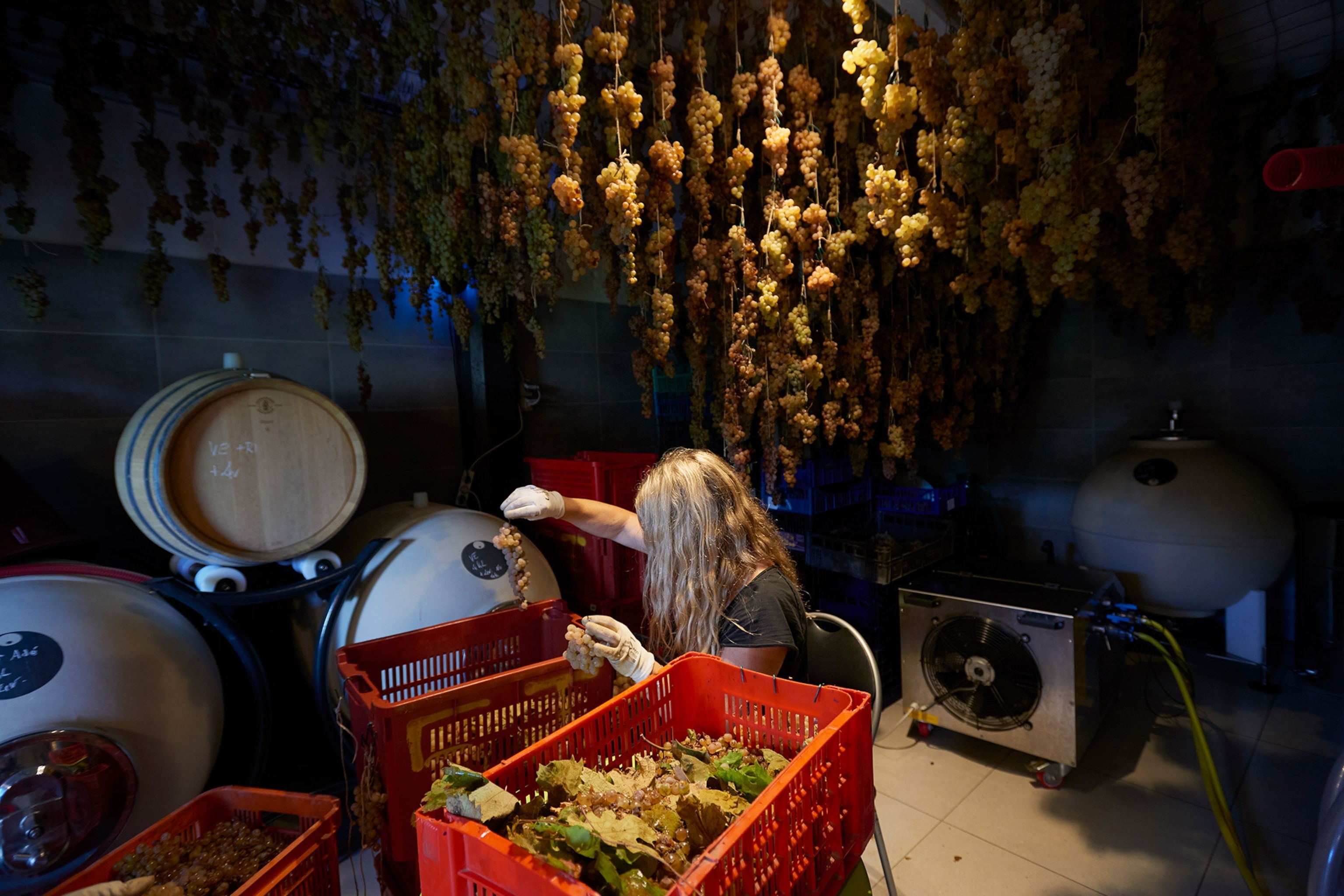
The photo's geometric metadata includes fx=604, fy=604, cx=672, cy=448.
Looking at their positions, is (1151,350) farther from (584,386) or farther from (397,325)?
(397,325)

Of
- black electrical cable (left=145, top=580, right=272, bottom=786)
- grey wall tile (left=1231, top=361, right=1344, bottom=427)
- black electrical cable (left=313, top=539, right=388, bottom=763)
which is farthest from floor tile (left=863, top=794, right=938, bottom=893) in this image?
grey wall tile (left=1231, top=361, right=1344, bottom=427)

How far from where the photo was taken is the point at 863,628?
300 centimetres

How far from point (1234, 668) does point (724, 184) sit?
11.7 ft

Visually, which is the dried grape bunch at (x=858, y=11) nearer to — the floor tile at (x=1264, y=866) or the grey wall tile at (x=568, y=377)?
the grey wall tile at (x=568, y=377)

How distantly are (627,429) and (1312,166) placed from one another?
302 centimetres

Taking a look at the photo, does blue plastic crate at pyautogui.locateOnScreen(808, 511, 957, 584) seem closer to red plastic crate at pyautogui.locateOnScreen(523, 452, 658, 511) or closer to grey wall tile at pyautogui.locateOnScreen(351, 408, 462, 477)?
red plastic crate at pyautogui.locateOnScreen(523, 452, 658, 511)

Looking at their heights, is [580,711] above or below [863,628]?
above

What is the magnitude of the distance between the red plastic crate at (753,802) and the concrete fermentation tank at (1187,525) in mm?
2757

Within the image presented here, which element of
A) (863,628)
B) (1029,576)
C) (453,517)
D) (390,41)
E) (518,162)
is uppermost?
(390,41)

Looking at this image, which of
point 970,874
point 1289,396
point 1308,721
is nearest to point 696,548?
point 970,874

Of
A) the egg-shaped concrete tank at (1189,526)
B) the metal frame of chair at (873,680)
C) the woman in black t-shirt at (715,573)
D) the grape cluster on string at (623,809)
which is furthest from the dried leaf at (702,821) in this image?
the egg-shaped concrete tank at (1189,526)

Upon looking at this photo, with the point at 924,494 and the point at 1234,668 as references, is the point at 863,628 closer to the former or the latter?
the point at 924,494

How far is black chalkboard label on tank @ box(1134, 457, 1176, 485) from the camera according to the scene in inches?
117

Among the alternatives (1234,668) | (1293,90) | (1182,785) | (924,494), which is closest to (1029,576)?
(924,494)
